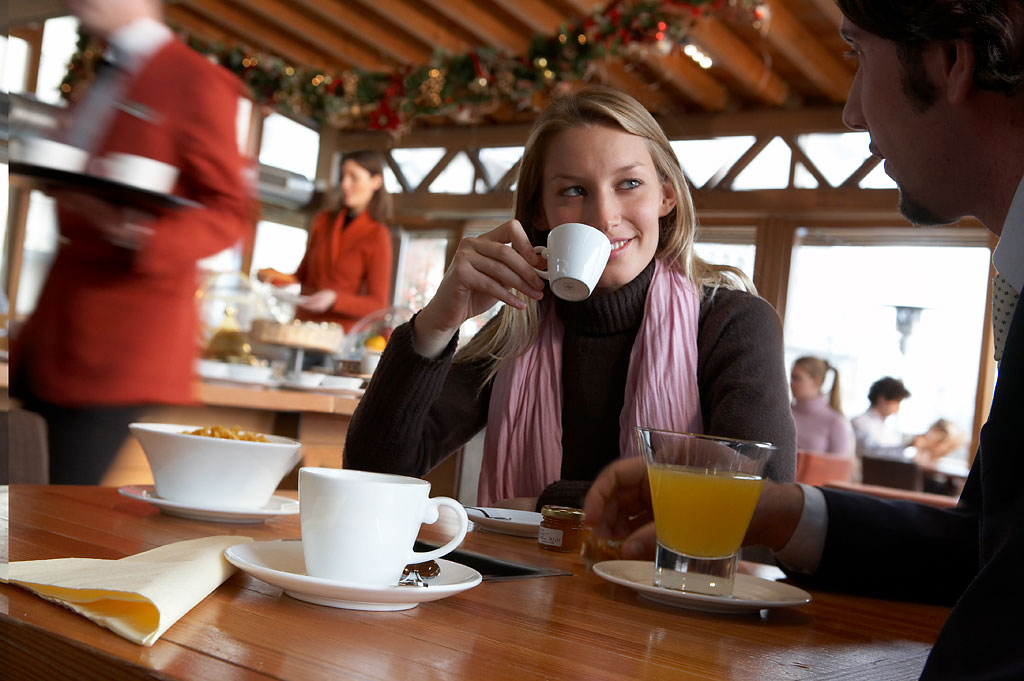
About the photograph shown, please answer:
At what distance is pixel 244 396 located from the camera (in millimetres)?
2459

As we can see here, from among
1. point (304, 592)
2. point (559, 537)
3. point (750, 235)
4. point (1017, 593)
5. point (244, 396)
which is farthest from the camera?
point (750, 235)

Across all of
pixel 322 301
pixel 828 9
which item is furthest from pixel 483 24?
pixel 322 301

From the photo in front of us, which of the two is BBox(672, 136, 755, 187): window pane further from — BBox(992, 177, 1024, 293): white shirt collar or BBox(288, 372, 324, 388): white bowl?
BBox(992, 177, 1024, 293): white shirt collar

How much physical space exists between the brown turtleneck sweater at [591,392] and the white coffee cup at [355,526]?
0.70 meters

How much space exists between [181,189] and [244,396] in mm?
642

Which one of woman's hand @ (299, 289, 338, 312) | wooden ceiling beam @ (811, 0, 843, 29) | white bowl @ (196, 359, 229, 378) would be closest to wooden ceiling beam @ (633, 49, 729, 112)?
wooden ceiling beam @ (811, 0, 843, 29)

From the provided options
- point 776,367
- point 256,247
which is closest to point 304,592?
point 776,367

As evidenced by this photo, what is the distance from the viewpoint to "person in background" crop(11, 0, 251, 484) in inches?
73.8

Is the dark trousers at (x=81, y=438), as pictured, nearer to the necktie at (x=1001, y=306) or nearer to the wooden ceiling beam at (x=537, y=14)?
the necktie at (x=1001, y=306)

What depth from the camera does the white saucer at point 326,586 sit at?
24.8 inches

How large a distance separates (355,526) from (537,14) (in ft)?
19.0

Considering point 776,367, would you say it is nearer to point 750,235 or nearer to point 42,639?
point 42,639

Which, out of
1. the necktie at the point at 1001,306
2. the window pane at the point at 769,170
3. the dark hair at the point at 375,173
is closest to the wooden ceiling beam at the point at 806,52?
the window pane at the point at 769,170

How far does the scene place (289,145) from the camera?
357 inches
